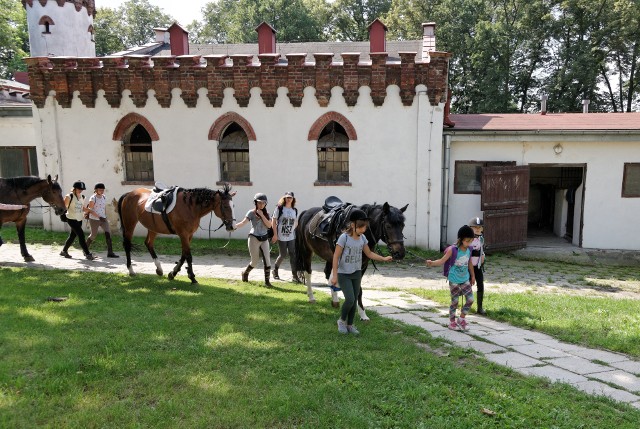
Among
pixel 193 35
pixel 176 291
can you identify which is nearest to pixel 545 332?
pixel 176 291

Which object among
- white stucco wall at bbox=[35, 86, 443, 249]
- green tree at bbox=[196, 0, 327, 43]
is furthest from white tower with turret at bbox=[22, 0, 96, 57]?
green tree at bbox=[196, 0, 327, 43]

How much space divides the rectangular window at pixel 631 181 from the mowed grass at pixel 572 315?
6.19m

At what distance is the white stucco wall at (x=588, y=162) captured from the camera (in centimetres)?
1367

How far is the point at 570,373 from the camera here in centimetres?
520

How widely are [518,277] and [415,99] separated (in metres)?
5.81

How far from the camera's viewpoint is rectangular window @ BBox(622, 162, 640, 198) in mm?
13672

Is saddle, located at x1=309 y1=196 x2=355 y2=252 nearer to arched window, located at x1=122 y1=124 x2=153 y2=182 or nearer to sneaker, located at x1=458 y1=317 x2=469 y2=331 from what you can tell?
sneaker, located at x1=458 y1=317 x2=469 y2=331

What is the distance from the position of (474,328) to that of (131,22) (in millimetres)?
53416

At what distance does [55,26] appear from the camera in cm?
1839

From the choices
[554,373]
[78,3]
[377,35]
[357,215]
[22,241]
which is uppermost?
[78,3]

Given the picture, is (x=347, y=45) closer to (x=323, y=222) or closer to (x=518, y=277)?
Result: (x=518, y=277)

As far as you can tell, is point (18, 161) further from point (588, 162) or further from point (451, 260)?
point (588, 162)

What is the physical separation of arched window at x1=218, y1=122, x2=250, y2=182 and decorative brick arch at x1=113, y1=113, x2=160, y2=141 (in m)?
2.12

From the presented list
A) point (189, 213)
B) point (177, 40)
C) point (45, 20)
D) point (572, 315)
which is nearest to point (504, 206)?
point (572, 315)
